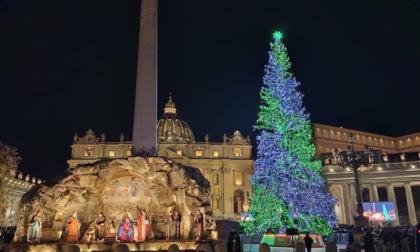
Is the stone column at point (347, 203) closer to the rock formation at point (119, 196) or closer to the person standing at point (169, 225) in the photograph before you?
the rock formation at point (119, 196)

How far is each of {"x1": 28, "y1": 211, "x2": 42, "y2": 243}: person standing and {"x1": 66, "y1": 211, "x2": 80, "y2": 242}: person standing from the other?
63.4 inches

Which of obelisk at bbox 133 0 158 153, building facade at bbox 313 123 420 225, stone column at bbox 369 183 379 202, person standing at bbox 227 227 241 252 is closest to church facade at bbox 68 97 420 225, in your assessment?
building facade at bbox 313 123 420 225

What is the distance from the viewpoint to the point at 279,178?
23672 mm

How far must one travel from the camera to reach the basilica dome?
100363 millimetres

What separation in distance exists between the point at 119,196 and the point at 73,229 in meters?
3.36

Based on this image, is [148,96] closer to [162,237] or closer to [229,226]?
[162,237]

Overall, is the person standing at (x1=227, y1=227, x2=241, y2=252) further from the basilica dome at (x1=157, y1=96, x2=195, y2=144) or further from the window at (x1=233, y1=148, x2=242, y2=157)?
the basilica dome at (x1=157, y1=96, x2=195, y2=144)

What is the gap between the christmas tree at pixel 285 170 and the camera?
23047mm

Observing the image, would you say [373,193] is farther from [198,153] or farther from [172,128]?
[172,128]

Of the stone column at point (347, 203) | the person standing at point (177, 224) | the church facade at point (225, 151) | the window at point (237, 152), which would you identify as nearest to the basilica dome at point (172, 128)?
the church facade at point (225, 151)

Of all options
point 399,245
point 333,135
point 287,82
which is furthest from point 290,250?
point 333,135

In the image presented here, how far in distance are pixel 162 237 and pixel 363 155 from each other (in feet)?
65.9

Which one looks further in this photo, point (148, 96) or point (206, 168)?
point (206, 168)

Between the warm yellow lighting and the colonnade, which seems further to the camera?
the warm yellow lighting
